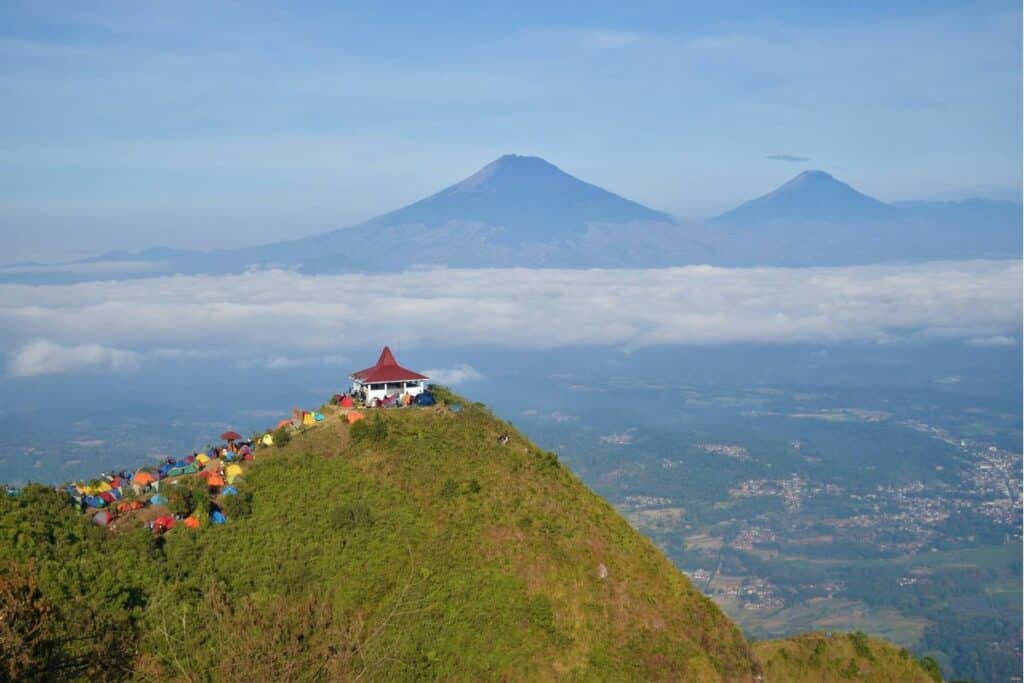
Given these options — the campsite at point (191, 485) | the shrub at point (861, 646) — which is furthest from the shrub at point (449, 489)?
the shrub at point (861, 646)

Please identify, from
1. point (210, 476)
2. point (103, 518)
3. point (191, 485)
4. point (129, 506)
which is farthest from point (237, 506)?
point (103, 518)

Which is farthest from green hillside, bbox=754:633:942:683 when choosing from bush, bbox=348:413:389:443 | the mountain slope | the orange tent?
the orange tent

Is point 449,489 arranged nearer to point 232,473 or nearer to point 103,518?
point 232,473

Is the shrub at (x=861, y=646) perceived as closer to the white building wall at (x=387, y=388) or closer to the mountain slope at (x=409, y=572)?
the mountain slope at (x=409, y=572)

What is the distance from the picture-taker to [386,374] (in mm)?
45312

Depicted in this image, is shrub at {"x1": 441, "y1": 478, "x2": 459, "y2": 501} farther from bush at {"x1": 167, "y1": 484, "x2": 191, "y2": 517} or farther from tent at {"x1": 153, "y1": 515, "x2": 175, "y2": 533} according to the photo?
tent at {"x1": 153, "y1": 515, "x2": 175, "y2": 533}

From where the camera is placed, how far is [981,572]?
483 feet

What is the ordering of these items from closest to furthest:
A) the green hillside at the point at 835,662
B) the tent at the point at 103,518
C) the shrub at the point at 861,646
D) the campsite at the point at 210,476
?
the tent at the point at 103,518 < the campsite at the point at 210,476 < the green hillside at the point at 835,662 < the shrub at the point at 861,646

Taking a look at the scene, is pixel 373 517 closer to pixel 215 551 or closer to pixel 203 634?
pixel 215 551

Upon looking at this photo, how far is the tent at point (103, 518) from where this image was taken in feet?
107

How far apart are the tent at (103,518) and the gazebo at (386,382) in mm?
14281

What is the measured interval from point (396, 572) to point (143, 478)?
503 inches

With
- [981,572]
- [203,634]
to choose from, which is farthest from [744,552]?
[203,634]

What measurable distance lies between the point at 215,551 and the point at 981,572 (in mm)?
145007
